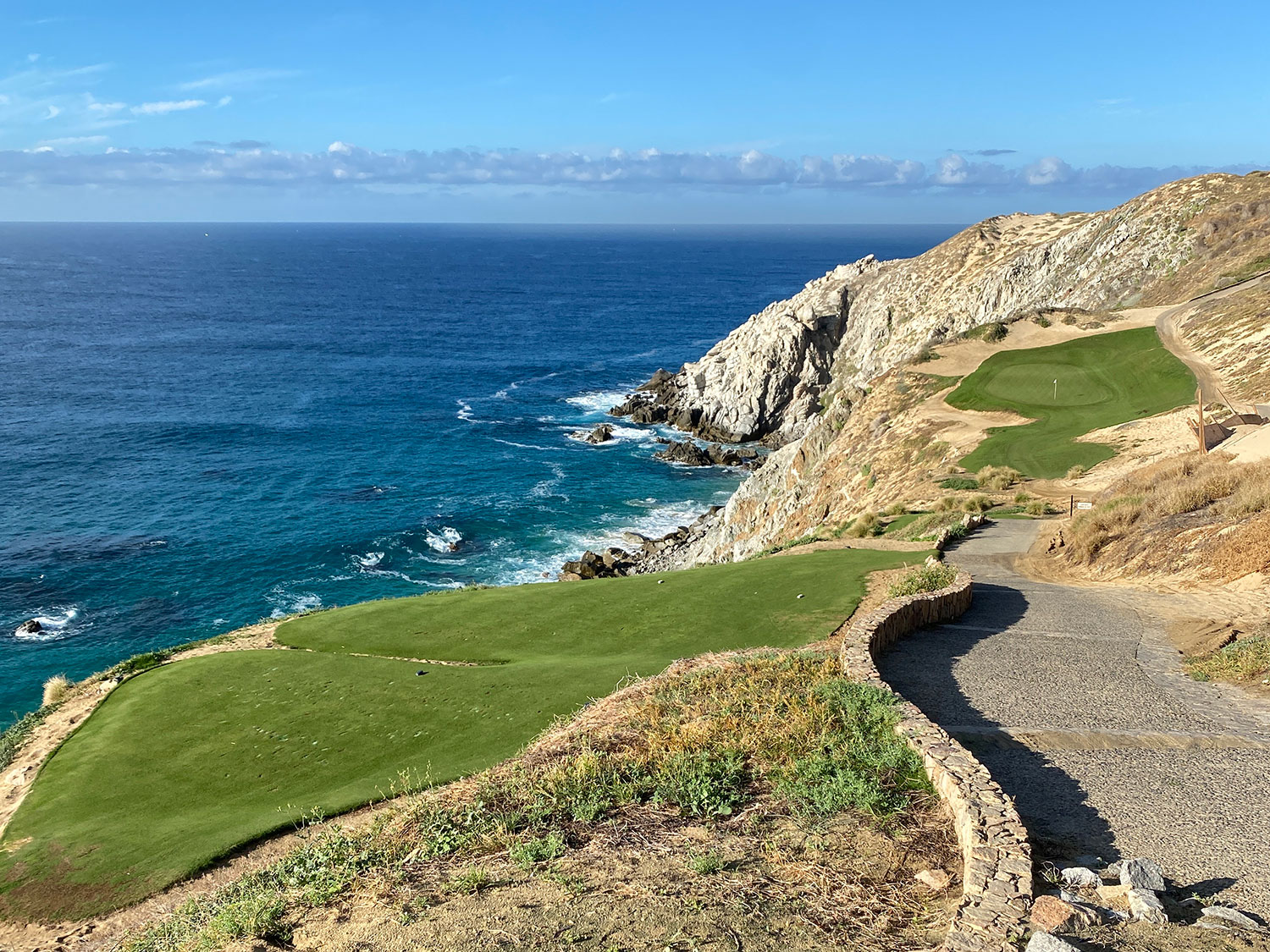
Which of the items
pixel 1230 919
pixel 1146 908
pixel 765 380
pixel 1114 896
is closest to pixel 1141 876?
pixel 1114 896

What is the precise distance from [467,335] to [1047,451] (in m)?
95.3

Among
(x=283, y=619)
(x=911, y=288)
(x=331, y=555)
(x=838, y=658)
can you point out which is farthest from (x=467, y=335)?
(x=838, y=658)

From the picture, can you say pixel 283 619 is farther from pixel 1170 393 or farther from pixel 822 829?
pixel 1170 393

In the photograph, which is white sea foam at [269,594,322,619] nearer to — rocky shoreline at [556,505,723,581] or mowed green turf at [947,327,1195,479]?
rocky shoreline at [556,505,723,581]

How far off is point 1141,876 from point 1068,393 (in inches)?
1528

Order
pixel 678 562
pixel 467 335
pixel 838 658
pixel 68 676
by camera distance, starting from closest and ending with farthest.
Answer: pixel 838 658 → pixel 68 676 → pixel 678 562 → pixel 467 335

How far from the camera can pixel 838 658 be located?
15.0 m

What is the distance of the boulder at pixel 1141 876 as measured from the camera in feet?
28.2

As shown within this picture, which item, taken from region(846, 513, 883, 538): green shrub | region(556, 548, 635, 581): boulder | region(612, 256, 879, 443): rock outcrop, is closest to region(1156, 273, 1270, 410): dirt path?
region(846, 513, 883, 538): green shrub

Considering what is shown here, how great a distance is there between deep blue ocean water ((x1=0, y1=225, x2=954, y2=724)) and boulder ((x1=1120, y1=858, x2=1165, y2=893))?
36.6 metres

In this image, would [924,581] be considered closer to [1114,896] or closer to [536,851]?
[1114,896]

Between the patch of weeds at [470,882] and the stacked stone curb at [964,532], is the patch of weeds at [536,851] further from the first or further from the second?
the stacked stone curb at [964,532]

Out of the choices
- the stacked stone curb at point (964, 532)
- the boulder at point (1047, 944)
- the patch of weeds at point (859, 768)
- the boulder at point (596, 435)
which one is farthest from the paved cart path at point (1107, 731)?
the boulder at point (596, 435)

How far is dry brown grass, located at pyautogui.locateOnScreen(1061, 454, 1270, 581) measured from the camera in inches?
768
